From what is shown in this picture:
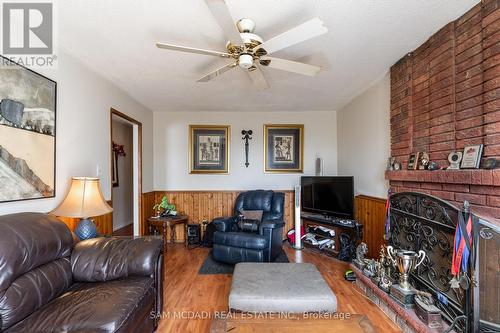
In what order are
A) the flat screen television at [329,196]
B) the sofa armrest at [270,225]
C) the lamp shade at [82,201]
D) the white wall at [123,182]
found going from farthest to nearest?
the white wall at [123,182] < the flat screen television at [329,196] < the sofa armrest at [270,225] < the lamp shade at [82,201]

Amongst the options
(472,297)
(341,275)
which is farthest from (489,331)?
(341,275)

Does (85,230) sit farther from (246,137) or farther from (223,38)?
(246,137)

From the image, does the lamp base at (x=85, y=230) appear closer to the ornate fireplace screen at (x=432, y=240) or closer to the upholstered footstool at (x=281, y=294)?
the upholstered footstool at (x=281, y=294)

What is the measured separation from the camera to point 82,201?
80.7 inches

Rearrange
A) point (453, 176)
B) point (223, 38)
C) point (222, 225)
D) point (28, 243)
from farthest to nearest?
1. point (222, 225)
2. point (223, 38)
3. point (453, 176)
4. point (28, 243)

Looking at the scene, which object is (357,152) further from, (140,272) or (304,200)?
(140,272)

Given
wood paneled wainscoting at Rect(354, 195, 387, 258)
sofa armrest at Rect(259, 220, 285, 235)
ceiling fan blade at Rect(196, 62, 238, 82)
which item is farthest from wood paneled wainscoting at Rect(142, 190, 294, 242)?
ceiling fan blade at Rect(196, 62, 238, 82)

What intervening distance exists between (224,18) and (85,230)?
2.02 meters

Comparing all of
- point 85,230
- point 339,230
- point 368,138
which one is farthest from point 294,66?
point 339,230

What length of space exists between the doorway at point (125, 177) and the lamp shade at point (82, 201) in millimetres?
1776

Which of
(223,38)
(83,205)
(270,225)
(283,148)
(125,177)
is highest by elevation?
(223,38)

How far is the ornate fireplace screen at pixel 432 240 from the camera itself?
5.58ft

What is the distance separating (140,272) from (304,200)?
2861 mm

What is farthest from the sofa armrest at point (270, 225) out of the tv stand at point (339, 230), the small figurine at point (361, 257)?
the small figurine at point (361, 257)
